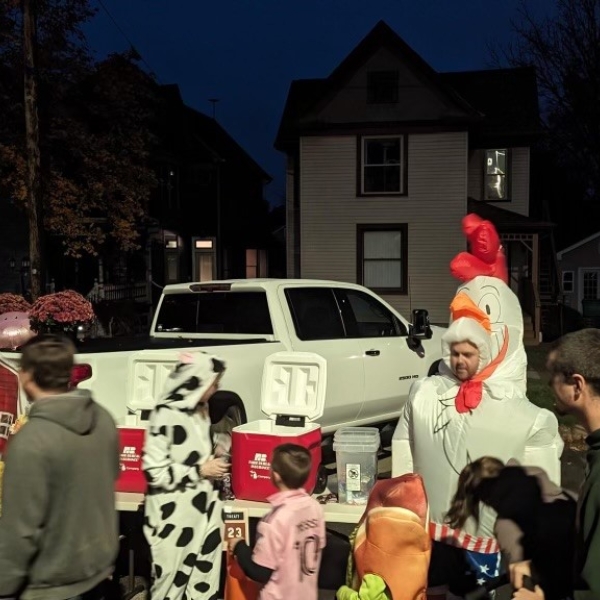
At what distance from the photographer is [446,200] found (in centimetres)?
2073

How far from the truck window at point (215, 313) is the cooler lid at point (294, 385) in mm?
1841

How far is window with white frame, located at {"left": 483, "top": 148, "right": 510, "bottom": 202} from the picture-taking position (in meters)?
22.4

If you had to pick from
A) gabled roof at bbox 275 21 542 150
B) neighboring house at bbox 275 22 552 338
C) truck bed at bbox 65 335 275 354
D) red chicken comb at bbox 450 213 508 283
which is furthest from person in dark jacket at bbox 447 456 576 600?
gabled roof at bbox 275 21 542 150

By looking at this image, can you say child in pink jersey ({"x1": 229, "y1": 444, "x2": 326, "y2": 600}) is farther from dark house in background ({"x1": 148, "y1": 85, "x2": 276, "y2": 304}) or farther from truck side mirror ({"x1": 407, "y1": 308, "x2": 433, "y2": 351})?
dark house in background ({"x1": 148, "y1": 85, "x2": 276, "y2": 304})

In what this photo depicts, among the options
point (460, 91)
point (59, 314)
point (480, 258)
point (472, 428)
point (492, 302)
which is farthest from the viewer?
point (460, 91)

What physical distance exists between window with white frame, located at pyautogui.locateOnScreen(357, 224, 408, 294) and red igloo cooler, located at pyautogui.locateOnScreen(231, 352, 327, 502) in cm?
1611

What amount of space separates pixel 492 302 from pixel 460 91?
2093 centimetres

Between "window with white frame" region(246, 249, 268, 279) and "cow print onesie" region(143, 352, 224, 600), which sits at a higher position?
"window with white frame" region(246, 249, 268, 279)

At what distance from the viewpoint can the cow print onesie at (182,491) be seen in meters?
3.61

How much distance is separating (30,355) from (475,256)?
3.44 meters

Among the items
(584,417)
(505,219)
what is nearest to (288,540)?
(584,417)

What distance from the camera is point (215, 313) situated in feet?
24.1

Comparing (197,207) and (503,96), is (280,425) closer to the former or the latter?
(503,96)

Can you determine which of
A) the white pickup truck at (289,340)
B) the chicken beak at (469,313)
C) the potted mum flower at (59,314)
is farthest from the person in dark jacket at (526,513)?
the potted mum flower at (59,314)
